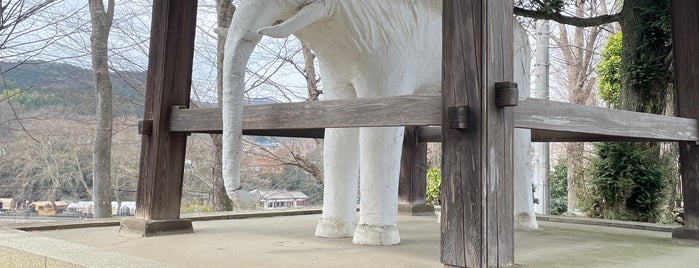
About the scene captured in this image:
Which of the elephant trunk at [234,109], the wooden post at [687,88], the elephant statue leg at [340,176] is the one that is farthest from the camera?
the wooden post at [687,88]

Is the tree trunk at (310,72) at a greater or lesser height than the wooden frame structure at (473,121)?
greater

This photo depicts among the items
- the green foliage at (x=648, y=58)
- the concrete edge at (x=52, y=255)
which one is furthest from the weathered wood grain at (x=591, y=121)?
the green foliage at (x=648, y=58)

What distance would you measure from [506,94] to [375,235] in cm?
144

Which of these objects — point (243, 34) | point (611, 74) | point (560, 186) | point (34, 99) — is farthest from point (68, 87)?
point (560, 186)

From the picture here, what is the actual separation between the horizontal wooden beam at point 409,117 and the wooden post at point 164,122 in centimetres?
21

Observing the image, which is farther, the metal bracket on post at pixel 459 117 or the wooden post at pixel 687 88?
the wooden post at pixel 687 88

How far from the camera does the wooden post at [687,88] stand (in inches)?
172

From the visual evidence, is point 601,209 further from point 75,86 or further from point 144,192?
point 75,86

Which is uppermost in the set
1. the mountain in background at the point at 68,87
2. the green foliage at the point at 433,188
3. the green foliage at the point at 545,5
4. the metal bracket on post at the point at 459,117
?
the green foliage at the point at 545,5

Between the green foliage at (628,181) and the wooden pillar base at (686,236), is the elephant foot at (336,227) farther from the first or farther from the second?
the green foliage at (628,181)

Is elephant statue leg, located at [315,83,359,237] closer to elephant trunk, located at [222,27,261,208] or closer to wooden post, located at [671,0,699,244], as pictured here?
elephant trunk, located at [222,27,261,208]

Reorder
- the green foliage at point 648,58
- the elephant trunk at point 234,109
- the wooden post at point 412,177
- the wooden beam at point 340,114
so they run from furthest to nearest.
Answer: the wooden post at point 412,177 → the green foliage at point 648,58 → the elephant trunk at point 234,109 → the wooden beam at point 340,114

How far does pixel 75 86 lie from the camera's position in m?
10.7

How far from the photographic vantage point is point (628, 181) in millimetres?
6066
